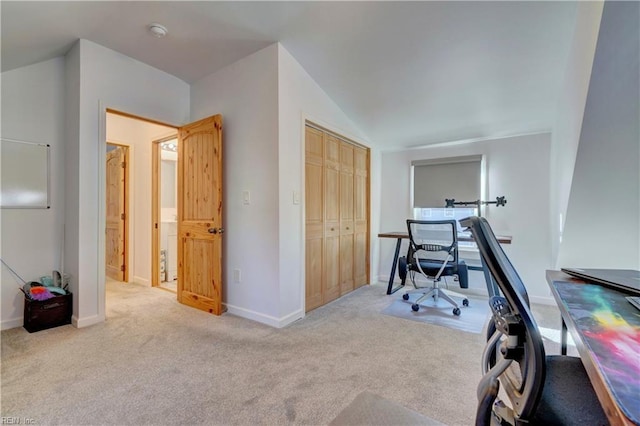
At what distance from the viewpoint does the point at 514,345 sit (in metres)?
0.85

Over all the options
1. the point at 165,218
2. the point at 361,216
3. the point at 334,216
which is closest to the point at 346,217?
the point at 334,216

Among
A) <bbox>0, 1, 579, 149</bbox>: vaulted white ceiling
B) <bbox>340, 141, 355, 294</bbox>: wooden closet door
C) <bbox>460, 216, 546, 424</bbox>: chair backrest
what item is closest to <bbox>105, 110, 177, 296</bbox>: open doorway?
<bbox>0, 1, 579, 149</bbox>: vaulted white ceiling

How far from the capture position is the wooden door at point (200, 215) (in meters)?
2.90

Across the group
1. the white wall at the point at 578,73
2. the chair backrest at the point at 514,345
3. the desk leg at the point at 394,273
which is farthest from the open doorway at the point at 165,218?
Result: the white wall at the point at 578,73

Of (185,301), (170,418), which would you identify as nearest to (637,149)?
(170,418)

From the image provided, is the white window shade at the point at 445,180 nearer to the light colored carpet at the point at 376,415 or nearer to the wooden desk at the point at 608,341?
the wooden desk at the point at 608,341

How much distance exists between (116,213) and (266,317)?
3.20 meters

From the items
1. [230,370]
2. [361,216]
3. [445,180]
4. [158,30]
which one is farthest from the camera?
[361,216]

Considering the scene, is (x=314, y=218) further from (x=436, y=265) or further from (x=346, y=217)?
(x=436, y=265)

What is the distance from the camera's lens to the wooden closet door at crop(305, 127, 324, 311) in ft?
9.93

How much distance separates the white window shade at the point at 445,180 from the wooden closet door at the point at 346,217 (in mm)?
1056

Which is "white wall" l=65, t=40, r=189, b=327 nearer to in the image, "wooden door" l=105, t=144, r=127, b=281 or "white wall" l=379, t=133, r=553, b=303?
"wooden door" l=105, t=144, r=127, b=281

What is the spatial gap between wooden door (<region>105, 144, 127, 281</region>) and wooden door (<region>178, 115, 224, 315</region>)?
1460 millimetres

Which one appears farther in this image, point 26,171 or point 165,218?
point 165,218
